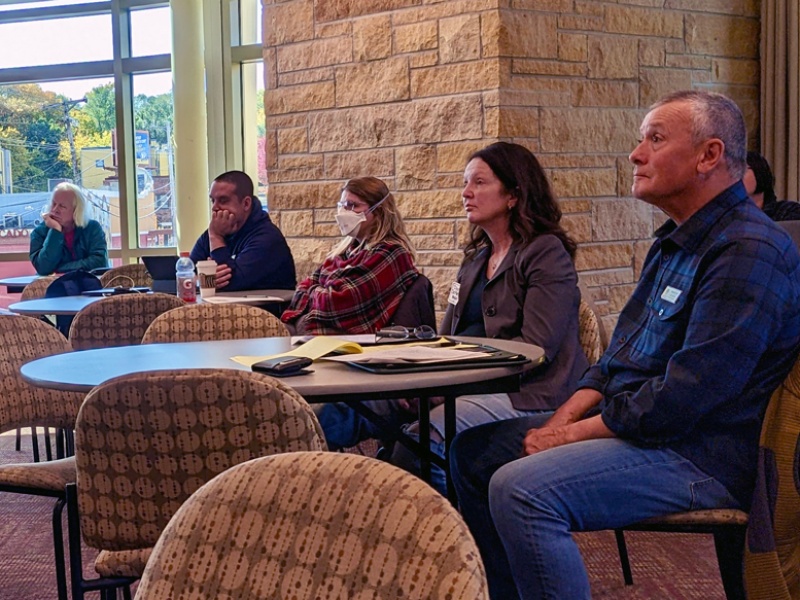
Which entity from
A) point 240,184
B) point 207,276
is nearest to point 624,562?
point 207,276

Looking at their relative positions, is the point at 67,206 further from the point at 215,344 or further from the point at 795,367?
the point at 795,367

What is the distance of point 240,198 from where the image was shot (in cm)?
459

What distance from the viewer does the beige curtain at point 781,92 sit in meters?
4.45

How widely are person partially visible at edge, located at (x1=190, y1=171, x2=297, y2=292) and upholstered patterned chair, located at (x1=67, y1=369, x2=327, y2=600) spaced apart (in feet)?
8.95

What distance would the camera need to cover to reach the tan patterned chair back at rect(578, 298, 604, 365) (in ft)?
9.25

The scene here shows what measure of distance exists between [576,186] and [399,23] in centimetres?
107

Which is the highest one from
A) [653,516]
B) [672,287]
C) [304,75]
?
[304,75]

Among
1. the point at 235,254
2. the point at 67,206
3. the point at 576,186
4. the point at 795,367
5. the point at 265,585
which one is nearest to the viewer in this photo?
the point at 265,585

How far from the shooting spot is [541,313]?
2.62 meters

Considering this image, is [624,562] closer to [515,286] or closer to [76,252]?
[515,286]

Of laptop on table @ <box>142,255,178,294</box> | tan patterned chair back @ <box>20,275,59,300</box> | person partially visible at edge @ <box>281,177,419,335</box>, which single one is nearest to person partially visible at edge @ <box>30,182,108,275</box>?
tan patterned chair back @ <box>20,275,59,300</box>

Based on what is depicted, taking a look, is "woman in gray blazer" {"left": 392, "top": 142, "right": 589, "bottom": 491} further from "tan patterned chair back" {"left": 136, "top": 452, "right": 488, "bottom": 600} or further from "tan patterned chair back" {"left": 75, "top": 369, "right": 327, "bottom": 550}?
"tan patterned chair back" {"left": 136, "top": 452, "right": 488, "bottom": 600}

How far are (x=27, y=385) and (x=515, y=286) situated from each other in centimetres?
146

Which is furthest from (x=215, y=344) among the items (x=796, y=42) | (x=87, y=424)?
(x=796, y=42)
